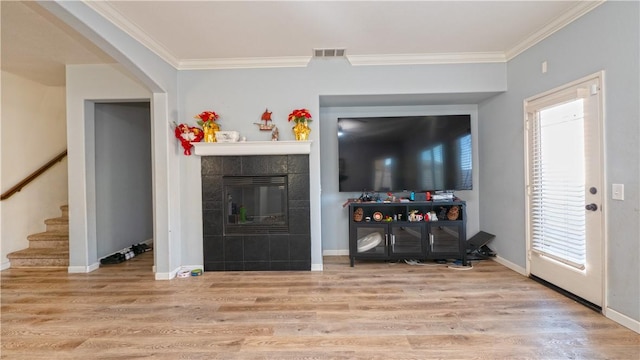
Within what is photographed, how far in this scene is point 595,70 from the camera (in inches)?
92.4

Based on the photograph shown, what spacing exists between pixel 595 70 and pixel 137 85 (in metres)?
4.72

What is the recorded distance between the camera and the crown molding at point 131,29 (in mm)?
2350

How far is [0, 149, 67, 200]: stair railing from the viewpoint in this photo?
380 centimetres

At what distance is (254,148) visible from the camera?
11.3 feet

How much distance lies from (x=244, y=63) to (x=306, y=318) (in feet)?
9.61

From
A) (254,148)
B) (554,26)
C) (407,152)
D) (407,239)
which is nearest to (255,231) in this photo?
(254,148)

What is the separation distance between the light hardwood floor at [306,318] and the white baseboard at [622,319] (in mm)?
44

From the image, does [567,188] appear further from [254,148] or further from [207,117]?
[207,117]

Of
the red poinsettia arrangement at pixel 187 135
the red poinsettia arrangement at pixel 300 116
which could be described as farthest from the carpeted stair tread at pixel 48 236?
the red poinsettia arrangement at pixel 300 116

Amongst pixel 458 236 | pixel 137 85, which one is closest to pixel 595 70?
pixel 458 236

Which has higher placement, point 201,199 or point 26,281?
point 201,199

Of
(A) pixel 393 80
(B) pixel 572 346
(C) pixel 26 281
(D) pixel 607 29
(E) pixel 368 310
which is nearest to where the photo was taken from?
(B) pixel 572 346

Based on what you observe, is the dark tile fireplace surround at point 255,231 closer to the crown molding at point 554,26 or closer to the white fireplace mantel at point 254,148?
the white fireplace mantel at point 254,148

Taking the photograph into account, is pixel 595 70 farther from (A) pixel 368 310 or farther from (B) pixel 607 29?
(A) pixel 368 310
